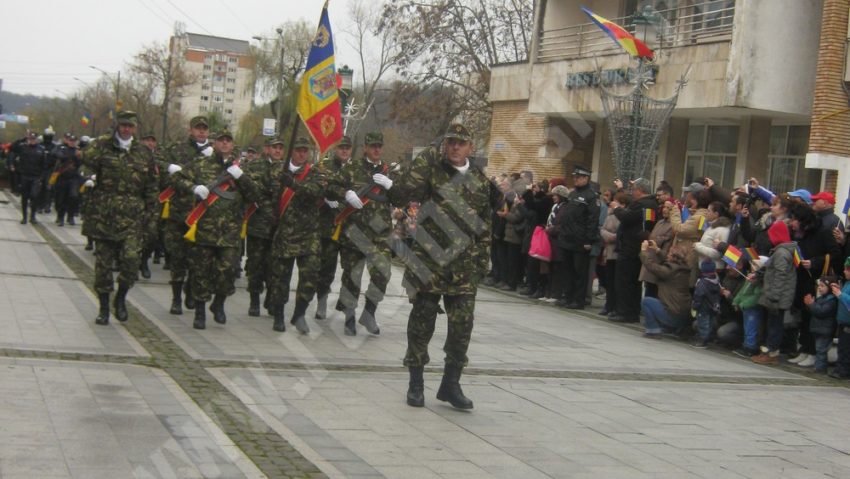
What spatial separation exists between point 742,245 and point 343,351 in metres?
5.19

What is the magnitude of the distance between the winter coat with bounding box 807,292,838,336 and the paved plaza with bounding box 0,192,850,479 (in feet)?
1.79

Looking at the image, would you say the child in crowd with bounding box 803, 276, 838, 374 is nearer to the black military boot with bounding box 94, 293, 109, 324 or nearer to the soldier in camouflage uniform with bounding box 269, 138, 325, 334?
the soldier in camouflage uniform with bounding box 269, 138, 325, 334

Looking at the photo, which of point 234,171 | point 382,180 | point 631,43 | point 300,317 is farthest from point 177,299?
point 631,43

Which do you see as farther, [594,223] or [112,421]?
[594,223]

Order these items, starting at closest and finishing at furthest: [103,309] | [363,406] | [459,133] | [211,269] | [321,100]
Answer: [363,406] → [459,133] → [103,309] → [211,269] → [321,100]

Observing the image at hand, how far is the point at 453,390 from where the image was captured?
7531 millimetres

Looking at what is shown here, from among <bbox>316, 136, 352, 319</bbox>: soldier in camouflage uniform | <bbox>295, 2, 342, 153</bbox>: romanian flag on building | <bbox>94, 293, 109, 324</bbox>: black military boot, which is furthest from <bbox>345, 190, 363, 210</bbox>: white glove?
<bbox>94, 293, 109, 324</bbox>: black military boot

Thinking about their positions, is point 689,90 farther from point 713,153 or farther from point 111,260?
point 111,260

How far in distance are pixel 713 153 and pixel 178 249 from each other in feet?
52.8

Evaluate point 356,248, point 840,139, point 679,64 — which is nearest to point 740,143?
point 679,64

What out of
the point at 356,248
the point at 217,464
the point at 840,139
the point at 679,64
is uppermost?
the point at 679,64

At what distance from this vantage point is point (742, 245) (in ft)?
40.1

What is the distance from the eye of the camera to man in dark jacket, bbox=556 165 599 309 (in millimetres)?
14664

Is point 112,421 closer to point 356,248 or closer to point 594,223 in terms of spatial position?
point 356,248
